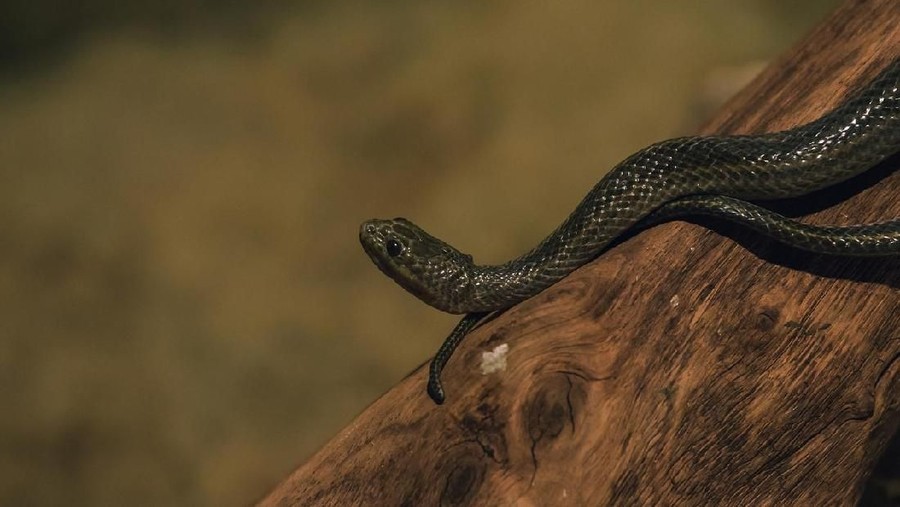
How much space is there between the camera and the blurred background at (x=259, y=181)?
6.32 metres

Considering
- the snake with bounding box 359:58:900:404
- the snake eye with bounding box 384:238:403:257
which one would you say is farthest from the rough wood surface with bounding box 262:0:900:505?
the snake eye with bounding box 384:238:403:257

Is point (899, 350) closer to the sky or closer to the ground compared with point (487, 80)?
closer to the ground

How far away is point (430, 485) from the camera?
291cm

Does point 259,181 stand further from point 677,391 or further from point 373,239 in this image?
point 677,391

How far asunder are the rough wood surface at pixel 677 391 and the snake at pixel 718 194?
12 centimetres

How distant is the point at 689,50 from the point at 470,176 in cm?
205

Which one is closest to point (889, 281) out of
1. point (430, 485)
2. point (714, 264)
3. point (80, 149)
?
point (714, 264)

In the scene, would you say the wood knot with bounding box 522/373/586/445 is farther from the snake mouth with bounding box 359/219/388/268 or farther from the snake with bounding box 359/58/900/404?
the snake mouth with bounding box 359/219/388/268

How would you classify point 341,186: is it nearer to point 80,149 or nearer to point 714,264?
point 80,149

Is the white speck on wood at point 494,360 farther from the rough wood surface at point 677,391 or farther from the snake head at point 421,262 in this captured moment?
the snake head at point 421,262

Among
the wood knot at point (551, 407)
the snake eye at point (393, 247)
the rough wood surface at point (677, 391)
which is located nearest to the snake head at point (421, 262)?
the snake eye at point (393, 247)

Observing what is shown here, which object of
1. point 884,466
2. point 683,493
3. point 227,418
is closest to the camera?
point 683,493

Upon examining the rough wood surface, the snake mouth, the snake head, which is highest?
the snake mouth

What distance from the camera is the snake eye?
351 centimetres
